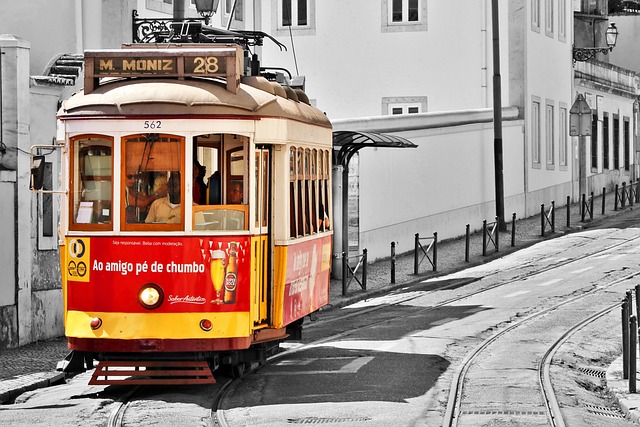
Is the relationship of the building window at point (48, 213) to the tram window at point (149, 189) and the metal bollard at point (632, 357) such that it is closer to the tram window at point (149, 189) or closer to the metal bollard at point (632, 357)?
the tram window at point (149, 189)

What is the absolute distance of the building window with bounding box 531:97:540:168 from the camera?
47.2 meters

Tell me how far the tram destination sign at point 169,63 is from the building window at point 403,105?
32.4m

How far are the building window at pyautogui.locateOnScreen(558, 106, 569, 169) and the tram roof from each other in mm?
36723

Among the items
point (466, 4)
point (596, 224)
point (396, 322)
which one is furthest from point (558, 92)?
point (396, 322)

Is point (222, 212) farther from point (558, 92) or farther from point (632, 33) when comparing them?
point (632, 33)

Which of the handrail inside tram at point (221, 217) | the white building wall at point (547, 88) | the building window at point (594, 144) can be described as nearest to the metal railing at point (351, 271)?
the handrail inside tram at point (221, 217)

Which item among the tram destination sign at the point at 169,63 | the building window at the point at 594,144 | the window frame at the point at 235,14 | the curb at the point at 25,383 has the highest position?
the window frame at the point at 235,14

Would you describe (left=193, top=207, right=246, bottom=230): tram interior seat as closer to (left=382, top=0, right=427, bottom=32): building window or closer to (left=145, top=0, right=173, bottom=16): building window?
(left=145, top=0, right=173, bottom=16): building window

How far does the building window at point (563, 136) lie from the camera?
5087 cm

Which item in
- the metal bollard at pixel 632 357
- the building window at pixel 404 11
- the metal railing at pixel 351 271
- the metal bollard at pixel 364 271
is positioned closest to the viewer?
the metal bollard at pixel 632 357

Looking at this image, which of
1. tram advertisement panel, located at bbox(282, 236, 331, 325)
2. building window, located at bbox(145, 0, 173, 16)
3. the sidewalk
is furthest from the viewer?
building window, located at bbox(145, 0, 173, 16)

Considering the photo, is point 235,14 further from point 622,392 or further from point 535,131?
point 622,392

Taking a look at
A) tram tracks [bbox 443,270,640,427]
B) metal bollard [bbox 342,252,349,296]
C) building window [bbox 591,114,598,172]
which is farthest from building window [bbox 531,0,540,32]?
metal bollard [bbox 342,252,349,296]

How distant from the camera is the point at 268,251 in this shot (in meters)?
15.5
